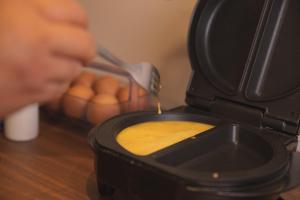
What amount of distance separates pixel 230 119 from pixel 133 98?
24 centimetres

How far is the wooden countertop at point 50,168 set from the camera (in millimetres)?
774

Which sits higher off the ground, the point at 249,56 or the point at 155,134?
the point at 249,56

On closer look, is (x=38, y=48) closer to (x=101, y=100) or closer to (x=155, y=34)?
(x=101, y=100)

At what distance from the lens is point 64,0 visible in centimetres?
37

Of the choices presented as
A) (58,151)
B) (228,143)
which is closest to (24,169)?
(58,151)

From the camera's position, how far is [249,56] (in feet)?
2.83

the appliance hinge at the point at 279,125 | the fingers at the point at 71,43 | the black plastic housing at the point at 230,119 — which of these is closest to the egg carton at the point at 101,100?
the black plastic housing at the point at 230,119

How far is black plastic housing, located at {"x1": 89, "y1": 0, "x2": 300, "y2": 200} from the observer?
23.3 inches

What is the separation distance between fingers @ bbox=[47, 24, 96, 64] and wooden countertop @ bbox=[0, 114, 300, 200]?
1.45ft

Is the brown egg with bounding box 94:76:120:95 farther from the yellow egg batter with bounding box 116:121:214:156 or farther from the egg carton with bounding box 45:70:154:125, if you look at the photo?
the yellow egg batter with bounding box 116:121:214:156

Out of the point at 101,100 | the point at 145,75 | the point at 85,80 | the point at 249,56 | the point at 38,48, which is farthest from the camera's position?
the point at 85,80

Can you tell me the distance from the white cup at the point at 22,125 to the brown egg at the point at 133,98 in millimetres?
209

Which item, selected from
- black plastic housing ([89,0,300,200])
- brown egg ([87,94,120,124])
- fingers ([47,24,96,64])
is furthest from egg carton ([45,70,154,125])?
fingers ([47,24,96,64])

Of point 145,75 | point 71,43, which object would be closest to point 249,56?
point 145,75
